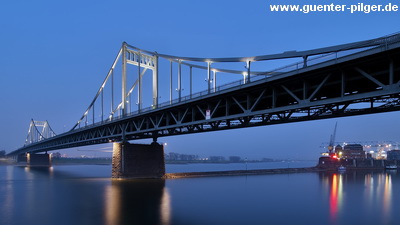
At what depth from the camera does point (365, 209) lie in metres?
33.2

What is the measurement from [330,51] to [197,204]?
64.0 feet

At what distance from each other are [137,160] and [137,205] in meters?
23.7

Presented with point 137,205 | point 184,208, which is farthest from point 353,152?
point 137,205

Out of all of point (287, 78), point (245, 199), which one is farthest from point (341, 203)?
point (287, 78)

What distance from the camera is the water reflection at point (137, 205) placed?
26016 mm

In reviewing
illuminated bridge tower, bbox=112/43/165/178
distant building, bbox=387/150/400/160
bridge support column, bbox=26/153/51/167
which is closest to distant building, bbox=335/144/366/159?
distant building, bbox=387/150/400/160

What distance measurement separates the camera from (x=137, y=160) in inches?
2192

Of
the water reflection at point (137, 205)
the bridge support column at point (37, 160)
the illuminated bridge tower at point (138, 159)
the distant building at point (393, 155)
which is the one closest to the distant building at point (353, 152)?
the distant building at point (393, 155)

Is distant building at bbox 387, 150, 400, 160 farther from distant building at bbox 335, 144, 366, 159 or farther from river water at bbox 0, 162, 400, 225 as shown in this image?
river water at bbox 0, 162, 400, 225

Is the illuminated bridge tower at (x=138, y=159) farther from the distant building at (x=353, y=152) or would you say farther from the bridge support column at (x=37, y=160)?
the distant building at (x=353, y=152)

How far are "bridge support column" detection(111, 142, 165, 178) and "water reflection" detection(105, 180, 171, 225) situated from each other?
8733 mm

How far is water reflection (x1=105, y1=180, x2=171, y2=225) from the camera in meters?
26.0

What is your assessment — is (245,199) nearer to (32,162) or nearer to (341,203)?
(341,203)

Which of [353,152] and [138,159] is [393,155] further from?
[138,159]
